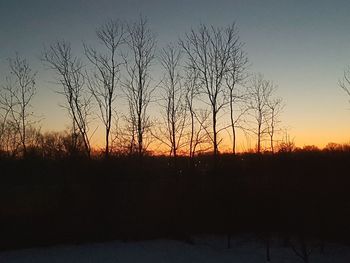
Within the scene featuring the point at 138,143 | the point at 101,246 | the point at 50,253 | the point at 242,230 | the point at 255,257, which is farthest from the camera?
the point at 138,143

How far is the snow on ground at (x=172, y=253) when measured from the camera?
62.1 ft

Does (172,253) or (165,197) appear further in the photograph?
(165,197)

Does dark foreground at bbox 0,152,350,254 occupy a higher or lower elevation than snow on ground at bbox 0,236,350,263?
higher

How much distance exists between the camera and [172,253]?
20219mm

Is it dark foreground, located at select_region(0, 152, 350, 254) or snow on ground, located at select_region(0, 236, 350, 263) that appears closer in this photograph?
snow on ground, located at select_region(0, 236, 350, 263)

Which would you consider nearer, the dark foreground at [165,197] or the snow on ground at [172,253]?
the snow on ground at [172,253]

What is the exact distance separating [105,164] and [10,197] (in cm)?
525

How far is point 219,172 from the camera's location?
2528 cm

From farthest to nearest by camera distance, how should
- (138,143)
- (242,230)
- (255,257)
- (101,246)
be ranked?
(138,143)
(242,230)
(101,246)
(255,257)

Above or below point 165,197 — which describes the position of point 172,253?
below

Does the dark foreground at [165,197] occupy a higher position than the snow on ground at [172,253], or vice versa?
the dark foreground at [165,197]

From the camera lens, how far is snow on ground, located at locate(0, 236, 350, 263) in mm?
18922

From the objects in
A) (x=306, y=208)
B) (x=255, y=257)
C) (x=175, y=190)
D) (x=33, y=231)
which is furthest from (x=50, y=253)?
(x=306, y=208)

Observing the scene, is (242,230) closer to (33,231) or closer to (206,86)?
(206,86)
